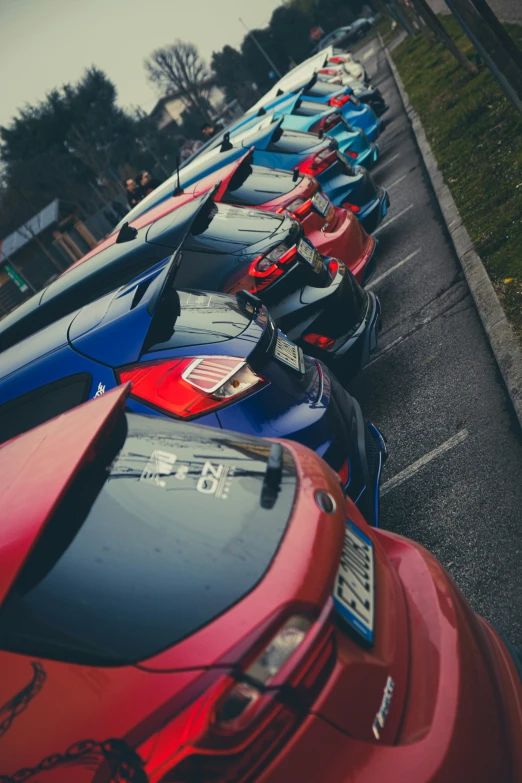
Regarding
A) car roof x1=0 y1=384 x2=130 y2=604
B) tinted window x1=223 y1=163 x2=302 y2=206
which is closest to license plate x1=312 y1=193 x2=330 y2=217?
tinted window x1=223 y1=163 x2=302 y2=206

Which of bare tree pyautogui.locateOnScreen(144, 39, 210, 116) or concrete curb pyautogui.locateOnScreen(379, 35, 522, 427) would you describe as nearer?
concrete curb pyautogui.locateOnScreen(379, 35, 522, 427)

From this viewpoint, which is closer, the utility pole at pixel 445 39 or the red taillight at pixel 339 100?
the red taillight at pixel 339 100

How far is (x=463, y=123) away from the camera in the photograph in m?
9.79

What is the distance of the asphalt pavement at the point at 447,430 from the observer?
3178 millimetres

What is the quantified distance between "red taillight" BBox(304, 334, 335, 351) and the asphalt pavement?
2.20 feet

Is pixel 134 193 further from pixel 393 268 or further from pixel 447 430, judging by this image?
pixel 447 430

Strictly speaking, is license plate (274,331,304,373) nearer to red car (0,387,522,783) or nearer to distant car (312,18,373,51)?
red car (0,387,522,783)

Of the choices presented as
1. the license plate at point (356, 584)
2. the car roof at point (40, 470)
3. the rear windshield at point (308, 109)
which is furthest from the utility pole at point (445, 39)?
the license plate at point (356, 584)

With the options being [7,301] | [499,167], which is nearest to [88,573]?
[499,167]

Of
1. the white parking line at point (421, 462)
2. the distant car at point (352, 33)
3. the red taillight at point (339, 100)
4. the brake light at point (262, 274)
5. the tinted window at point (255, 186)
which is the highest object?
the distant car at point (352, 33)

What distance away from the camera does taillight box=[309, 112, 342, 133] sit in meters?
9.75

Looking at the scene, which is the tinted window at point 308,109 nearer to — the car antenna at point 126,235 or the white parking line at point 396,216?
the white parking line at point 396,216

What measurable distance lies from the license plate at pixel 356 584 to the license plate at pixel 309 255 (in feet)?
11.0

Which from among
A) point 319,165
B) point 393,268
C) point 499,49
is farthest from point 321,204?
point 499,49
